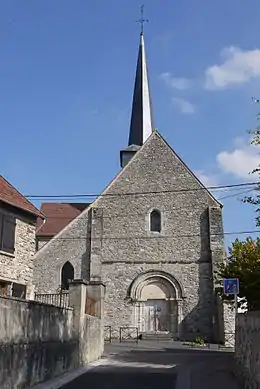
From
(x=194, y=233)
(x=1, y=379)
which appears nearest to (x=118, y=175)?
(x=194, y=233)

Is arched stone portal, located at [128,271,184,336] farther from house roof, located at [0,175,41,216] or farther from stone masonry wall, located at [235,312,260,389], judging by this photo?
stone masonry wall, located at [235,312,260,389]

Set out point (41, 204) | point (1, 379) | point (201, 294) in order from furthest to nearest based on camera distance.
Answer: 1. point (41, 204)
2. point (201, 294)
3. point (1, 379)

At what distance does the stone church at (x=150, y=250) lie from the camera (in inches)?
1177

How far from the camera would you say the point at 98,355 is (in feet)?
58.6

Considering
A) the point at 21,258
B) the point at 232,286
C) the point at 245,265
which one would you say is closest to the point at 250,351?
the point at 232,286

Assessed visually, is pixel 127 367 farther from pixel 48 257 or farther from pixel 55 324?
pixel 48 257

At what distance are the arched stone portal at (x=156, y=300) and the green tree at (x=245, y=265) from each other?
8.12m

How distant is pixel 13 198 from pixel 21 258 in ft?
8.37

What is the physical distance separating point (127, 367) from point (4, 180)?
440 inches

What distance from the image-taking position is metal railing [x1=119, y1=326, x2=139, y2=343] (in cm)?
2945

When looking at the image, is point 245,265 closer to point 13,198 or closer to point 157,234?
point 13,198

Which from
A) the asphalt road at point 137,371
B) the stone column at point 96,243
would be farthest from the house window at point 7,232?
the stone column at point 96,243

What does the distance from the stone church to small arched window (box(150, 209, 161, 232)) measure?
0.06 meters

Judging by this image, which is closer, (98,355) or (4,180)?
(98,355)
